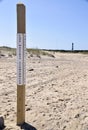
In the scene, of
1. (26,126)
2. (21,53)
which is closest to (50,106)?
(26,126)

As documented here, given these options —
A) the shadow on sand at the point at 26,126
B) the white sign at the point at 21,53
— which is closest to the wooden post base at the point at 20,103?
the shadow on sand at the point at 26,126

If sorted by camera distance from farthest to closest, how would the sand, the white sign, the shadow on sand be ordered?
the sand → the shadow on sand → the white sign

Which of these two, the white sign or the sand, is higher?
the white sign

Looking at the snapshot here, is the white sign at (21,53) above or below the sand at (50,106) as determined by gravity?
above

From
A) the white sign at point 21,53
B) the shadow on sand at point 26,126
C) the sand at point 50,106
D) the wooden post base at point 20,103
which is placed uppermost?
the white sign at point 21,53

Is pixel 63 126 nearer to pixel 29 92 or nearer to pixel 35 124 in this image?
pixel 35 124

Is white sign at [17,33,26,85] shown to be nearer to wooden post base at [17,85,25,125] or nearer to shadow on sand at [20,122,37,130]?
wooden post base at [17,85,25,125]

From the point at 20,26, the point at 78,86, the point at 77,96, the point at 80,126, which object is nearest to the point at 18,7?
the point at 20,26

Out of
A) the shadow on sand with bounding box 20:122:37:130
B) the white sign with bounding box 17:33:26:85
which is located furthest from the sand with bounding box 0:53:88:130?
the white sign with bounding box 17:33:26:85

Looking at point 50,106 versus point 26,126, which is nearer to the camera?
point 26,126

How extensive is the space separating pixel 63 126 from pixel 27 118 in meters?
0.59

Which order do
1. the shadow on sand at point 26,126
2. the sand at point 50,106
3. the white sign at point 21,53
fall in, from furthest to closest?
the sand at point 50,106 < the shadow on sand at point 26,126 < the white sign at point 21,53

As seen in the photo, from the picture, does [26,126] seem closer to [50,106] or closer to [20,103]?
[20,103]

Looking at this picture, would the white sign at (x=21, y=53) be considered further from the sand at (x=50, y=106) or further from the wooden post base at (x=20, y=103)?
the sand at (x=50, y=106)
